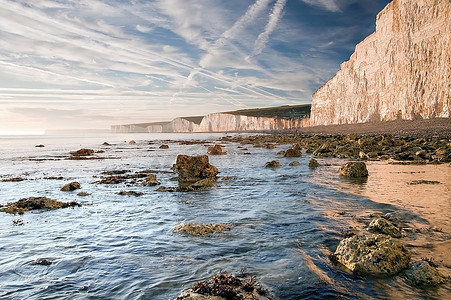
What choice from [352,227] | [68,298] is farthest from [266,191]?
[68,298]

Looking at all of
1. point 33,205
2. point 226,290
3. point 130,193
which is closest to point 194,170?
point 130,193

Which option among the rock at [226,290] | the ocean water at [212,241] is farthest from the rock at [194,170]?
the rock at [226,290]

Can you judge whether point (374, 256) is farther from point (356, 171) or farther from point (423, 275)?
point (356, 171)

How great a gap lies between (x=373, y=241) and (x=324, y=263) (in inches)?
41.1

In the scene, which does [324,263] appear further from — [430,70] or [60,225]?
[430,70]

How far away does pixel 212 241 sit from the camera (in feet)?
22.4

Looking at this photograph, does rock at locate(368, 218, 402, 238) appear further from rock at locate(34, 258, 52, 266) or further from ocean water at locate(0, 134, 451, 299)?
rock at locate(34, 258, 52, 266)

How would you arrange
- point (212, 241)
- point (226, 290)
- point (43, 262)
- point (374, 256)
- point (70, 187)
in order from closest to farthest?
point (226, 290)
point (374, 256)
point (43, 262)
point (212, 241)
point (70, 187)

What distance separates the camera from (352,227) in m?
7.43

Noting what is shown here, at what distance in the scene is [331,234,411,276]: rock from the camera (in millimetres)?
4961

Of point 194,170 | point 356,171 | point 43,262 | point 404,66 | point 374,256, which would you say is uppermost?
point 404,66

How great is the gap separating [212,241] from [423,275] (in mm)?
4178

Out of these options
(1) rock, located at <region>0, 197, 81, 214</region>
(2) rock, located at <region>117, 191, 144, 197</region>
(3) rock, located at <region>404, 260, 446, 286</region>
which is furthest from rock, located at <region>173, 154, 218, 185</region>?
(3) rock, located at <region>404, 260, 446, 286</region>

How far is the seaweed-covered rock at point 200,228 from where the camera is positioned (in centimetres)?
740
